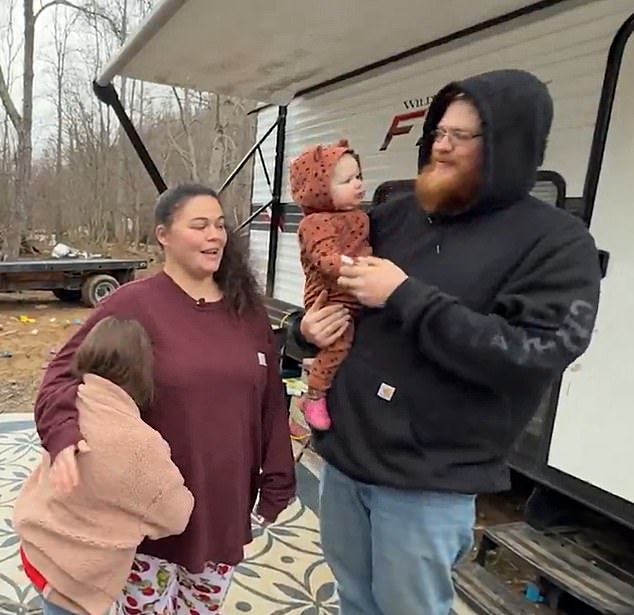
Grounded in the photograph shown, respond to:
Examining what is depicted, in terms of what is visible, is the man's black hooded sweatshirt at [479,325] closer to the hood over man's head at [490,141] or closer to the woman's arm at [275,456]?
the hood over man's head at [490,141]

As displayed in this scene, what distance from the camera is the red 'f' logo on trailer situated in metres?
3.61

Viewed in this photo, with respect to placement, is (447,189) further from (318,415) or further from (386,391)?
(318,415)

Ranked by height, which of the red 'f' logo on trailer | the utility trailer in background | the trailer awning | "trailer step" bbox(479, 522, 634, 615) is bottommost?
"trailer step" bbox(479, 522, 634, 615)

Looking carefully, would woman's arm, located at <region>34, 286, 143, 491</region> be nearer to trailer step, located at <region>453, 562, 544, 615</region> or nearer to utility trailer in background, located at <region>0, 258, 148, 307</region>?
trailer step, located at <region>453, 562, 544, 615</region>

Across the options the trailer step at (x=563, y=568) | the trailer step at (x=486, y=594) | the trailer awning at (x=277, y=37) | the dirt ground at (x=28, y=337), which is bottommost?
the dirt ground at (x=28, y=337)

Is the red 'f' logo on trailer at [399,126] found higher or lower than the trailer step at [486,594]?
higher

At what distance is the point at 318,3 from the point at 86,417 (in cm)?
210

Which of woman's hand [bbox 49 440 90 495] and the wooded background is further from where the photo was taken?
the wooded background

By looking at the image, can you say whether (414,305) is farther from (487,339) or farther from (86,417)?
(86,417)

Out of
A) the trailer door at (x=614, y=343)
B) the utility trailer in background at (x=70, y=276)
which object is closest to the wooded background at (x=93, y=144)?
the utility trailer in background at (x=70, y=276)

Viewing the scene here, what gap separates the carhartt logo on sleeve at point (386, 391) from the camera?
1.26 meters

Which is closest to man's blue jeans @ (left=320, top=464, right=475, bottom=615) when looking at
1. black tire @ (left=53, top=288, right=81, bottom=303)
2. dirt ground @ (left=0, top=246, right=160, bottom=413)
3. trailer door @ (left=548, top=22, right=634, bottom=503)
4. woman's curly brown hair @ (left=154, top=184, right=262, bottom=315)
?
woman's curly brown hair @ (left=154, top=184, right=262, bottom=315)

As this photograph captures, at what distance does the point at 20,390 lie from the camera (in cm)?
500

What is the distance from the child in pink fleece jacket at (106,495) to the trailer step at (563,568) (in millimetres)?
1414
